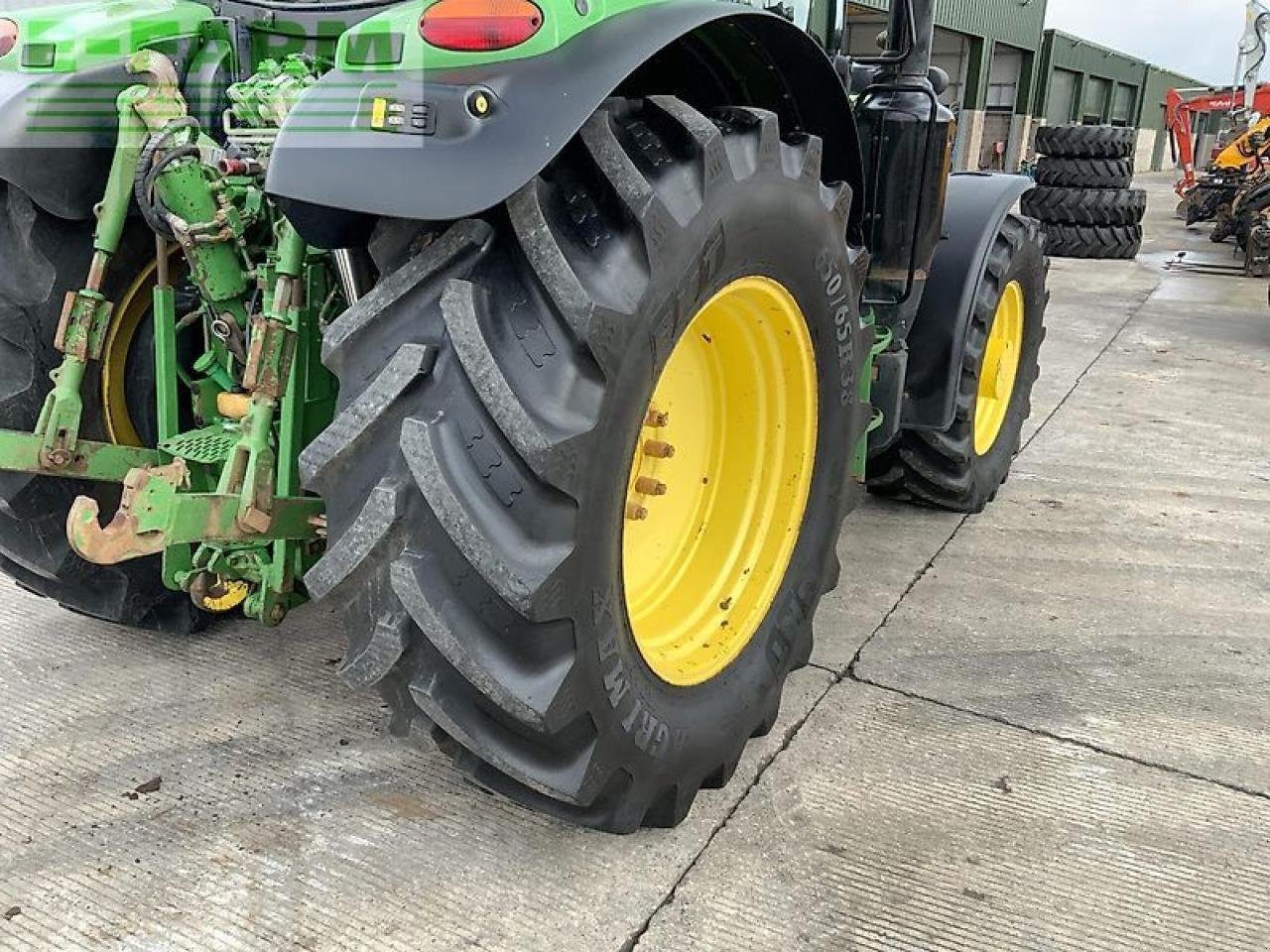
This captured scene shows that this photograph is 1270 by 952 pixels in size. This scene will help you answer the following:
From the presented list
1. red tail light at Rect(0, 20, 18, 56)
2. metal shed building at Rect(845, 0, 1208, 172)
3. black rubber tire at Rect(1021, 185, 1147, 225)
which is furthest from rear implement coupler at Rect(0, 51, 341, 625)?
metal shed building at Rect(845, 0, 1208, 172)

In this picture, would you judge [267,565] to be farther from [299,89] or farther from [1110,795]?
[1110,795]

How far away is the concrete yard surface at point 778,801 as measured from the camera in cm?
212

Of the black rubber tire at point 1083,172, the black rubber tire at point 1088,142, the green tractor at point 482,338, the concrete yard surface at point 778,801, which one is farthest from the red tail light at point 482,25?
the black rubber tire at point 1083,172

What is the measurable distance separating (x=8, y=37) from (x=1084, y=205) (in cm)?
1275

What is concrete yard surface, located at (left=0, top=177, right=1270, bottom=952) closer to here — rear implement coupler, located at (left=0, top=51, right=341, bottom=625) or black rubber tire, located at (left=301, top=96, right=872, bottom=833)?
black rubber tire, located at (left=301, top=96, right=872, bottom=833)

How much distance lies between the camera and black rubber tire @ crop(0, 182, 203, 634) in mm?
2584

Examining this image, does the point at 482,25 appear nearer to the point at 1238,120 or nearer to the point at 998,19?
the point at 1238,120

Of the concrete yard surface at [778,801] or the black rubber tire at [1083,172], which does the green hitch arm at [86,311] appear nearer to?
the concrete yard surface at [778,801]

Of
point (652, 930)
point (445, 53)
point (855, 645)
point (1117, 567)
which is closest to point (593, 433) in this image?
point (445, 53)

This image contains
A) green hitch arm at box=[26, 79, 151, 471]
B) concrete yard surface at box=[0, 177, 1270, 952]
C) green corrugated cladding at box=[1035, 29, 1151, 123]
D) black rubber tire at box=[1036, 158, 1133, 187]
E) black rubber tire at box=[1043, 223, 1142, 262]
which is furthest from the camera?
green corrugated cladding at box=[1035, 29, 1151, 123]

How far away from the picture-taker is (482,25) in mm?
1699

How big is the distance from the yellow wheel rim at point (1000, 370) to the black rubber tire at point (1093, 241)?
→ 9214 mm

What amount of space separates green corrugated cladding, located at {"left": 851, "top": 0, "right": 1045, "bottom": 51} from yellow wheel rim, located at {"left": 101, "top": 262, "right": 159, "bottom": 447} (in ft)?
76.5

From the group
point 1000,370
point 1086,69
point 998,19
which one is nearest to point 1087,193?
point 1000,370
